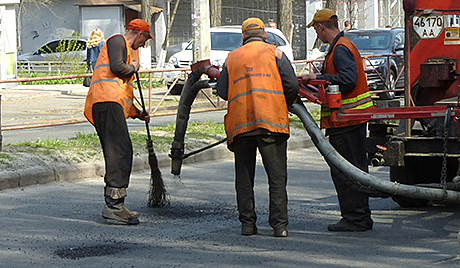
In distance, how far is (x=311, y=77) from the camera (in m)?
6.60

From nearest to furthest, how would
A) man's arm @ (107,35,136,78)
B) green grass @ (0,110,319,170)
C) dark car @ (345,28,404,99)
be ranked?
man's arm @ (107,35,136,78) < green grass @ (0,110,319,170) < dark car @ (345,28,404,99)

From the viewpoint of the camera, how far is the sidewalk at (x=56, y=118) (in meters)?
9.05

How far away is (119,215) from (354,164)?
205 cm

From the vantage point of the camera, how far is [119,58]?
7.04m

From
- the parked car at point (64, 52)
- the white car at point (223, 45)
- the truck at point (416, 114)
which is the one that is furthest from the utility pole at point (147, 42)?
the truck at point (416, 114)

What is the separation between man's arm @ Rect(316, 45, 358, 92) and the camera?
6.52m

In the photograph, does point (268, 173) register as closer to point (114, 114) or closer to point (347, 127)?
point (347, 127)

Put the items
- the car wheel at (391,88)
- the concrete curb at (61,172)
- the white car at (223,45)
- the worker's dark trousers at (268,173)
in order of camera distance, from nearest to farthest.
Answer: the worker's dark trousers at (268,173), the concrete curb at (61,172), the car wheel at (391,88), the white car at (223,45)

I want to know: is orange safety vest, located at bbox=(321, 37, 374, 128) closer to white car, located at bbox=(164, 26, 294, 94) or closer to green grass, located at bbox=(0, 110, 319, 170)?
green grass, located at bbox=(0, 110, 319, 170)

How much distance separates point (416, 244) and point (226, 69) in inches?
78.4

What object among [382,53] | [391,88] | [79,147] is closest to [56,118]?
[79,147]

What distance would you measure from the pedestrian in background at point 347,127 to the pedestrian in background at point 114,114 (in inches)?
64.1

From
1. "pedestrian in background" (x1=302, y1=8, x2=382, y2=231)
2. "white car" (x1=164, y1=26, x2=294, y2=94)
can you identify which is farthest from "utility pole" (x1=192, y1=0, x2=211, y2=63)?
"pedestrian in background" (x1=302, y1=8, x2=382, y2=231)

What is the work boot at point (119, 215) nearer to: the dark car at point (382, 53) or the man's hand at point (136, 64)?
the man's hand at point (136, 64)
